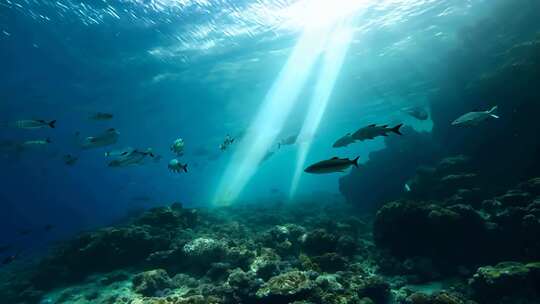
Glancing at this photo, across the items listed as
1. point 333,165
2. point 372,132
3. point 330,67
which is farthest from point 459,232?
point 330,67

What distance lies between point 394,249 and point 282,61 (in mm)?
16482

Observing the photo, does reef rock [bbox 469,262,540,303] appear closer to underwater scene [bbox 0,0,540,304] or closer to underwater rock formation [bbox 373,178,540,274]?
underwater scene [bbox 0,0,540,304]

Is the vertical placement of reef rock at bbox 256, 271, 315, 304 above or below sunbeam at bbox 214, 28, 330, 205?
below

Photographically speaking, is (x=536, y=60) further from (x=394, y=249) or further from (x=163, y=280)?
(x=163, y=280)

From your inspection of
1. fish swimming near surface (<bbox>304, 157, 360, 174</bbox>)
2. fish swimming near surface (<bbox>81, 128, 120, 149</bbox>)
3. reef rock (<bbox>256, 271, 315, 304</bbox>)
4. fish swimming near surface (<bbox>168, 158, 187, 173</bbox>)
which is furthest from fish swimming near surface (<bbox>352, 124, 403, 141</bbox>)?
fish swimming near surface (<bbox>81, 128, 120, 149</bbox>)

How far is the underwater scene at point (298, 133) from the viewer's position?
9641 millimetres

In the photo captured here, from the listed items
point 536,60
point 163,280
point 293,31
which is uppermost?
point 293,31

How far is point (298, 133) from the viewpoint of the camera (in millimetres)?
21438

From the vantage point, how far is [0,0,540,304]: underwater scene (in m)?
9.64

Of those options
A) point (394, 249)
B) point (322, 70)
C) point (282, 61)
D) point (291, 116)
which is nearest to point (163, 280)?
point (394, 249)

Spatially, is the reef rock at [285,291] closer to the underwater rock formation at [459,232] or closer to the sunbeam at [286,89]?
the underwater rock formation at [459,232]

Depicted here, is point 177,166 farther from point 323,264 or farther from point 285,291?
point 323,264

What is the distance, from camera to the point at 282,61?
24219 millimetres

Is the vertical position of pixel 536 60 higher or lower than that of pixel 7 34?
lower
